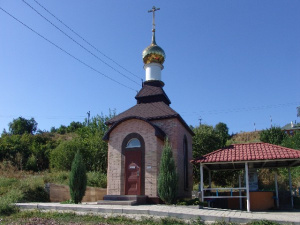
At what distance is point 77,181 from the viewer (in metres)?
13.2

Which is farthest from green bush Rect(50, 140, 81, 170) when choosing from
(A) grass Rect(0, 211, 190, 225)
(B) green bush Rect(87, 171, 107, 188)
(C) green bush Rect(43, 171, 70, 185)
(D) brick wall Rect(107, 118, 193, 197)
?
(A) grass Rect(0, 211, 190, 225)

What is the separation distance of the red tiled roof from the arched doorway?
2.74 metres

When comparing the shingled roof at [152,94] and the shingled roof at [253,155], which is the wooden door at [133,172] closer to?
the shingled roof at [253,155]

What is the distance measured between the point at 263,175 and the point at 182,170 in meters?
11.4

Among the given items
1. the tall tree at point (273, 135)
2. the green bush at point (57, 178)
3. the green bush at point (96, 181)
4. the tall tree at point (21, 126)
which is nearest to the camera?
the green bush at point (57, 178)

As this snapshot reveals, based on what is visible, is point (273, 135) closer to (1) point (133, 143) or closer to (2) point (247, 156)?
(2) point (247, 156)

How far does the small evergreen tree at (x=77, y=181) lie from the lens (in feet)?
43.0

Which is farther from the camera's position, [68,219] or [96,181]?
[96,181]

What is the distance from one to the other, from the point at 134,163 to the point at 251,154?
5.44 metres

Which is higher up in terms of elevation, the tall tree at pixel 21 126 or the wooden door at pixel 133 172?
the tall tree at pixel 21 126

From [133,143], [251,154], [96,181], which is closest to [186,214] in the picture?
[251,154]

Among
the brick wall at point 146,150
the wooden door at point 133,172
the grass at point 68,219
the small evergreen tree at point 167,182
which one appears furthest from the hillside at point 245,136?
the grass at point 68,219

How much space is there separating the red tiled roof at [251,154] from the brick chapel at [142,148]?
2224 mm

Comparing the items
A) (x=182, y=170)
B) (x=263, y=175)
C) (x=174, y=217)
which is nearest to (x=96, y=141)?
(x=182, y=170)
